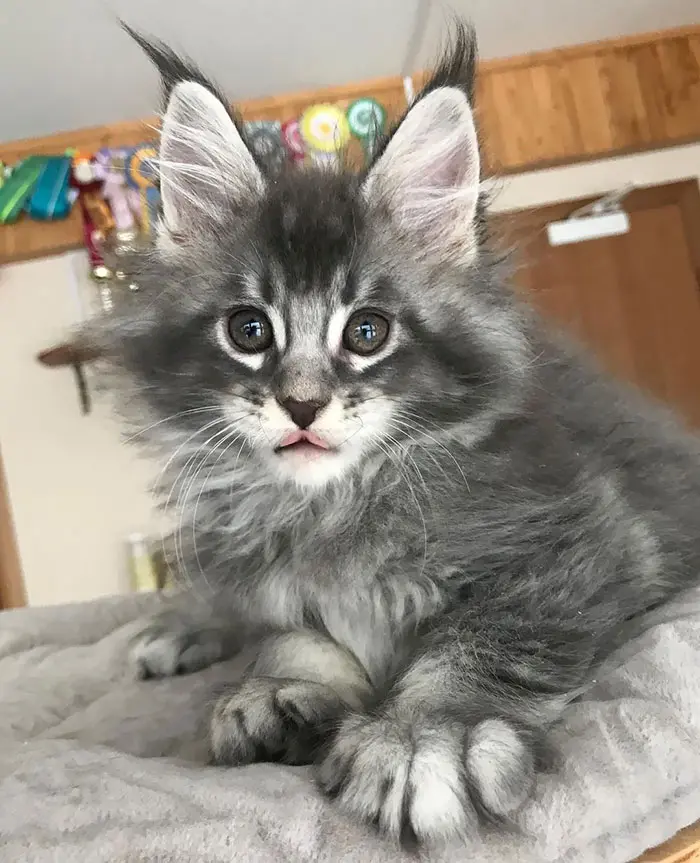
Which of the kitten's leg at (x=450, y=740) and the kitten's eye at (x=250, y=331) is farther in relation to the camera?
the kitten's eye at (x=250, y=331)

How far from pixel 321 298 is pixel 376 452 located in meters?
0.22

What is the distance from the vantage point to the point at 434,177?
1155 mm

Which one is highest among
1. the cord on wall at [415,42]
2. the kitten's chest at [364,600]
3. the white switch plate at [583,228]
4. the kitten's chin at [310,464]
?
the cord on wall at [415,42]

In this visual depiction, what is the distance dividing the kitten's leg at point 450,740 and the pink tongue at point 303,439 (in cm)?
27

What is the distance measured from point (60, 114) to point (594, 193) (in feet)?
7.65

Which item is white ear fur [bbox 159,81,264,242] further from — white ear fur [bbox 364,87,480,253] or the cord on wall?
the cord on wall

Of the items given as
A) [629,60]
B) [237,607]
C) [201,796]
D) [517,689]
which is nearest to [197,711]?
[237,607]

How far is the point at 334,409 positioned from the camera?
3.15ft

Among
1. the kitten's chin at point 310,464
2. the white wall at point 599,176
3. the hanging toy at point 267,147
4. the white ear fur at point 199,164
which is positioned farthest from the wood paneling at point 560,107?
the kitten's chin at point 310,464

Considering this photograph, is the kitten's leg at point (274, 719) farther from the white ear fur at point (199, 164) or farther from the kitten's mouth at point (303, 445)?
the white ear fur at point (199, 164)

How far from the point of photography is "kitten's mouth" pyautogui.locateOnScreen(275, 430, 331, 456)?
969mm

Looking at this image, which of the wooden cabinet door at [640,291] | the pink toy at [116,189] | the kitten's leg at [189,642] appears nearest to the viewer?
the kitten's leg at [189,642]

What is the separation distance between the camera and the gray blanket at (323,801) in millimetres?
708

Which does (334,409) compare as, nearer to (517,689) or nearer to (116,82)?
(517,689)
